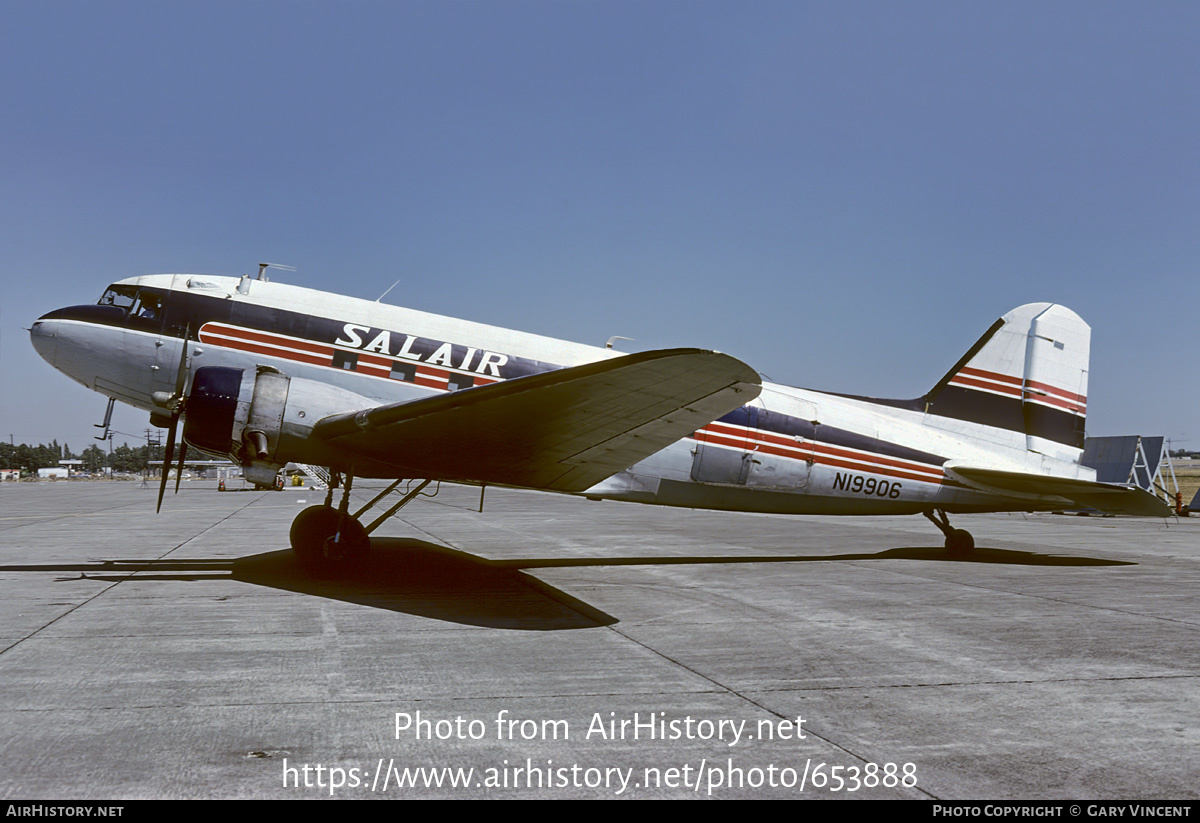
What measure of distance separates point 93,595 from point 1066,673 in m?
9.98

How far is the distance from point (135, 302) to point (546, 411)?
7081 mm

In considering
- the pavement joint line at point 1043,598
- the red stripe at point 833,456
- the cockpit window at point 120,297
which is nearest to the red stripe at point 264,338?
the cockpit window at point 120,297

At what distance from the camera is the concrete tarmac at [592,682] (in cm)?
406

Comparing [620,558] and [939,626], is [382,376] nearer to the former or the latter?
[620,558]

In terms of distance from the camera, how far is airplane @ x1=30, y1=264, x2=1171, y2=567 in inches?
377

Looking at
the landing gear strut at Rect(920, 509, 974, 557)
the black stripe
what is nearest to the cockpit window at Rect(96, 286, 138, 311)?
the black stripe

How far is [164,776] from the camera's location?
394 centimetres

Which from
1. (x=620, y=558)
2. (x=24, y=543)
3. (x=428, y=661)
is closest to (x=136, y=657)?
(x=428, y=661)

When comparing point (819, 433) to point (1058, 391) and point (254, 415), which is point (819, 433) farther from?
point (254, 415)

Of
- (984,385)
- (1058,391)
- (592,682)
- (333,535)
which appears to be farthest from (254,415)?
(1058,391)

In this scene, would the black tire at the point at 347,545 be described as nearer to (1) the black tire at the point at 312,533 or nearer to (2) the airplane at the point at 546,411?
(2) the airplane at the point at 546,411

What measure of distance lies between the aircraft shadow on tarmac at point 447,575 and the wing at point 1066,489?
4.08ft

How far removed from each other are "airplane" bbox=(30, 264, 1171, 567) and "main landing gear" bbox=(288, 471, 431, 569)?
0.04 metres

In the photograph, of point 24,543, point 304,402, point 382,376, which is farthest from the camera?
point 24,543
